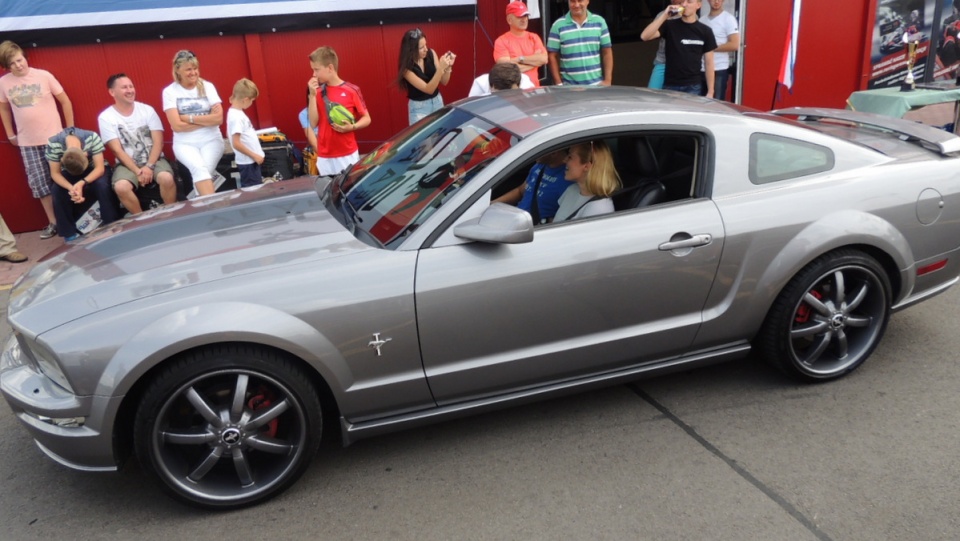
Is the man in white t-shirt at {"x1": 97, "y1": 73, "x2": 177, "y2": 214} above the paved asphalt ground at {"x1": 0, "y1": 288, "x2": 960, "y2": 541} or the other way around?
above

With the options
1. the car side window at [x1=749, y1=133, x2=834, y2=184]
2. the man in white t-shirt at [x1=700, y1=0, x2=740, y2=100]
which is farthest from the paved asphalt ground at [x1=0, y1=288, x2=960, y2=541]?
the man in white t-shirt at [x1=700, y1=0, x2=740, y2=100]

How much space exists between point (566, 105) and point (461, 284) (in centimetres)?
113

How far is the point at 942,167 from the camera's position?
4051mm

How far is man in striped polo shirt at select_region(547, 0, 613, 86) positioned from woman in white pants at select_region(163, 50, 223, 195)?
10.4ft

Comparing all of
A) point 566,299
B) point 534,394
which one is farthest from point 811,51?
point 534,394

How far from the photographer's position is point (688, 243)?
3549 mm

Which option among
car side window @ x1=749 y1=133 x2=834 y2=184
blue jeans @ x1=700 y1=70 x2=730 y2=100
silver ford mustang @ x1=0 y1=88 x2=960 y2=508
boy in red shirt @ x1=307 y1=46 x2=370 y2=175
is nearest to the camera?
silver ford mustang @ x1=0 y1=88 x2=960 y2=508

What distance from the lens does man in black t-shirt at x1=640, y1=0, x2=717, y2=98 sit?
7340 millimetres

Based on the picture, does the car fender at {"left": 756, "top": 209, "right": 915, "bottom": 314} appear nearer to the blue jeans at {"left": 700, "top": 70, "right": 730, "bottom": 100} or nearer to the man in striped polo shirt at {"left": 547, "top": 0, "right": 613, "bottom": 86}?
the man in striped polo shirt at {"left": 547, "top": 0, "right": 613, "bottom": 86}

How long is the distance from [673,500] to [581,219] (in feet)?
4.11

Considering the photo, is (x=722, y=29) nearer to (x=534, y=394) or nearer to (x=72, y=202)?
(x=534, y=394)

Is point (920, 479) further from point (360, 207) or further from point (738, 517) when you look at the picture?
point (360, 207)

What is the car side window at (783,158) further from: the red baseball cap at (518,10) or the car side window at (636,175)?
the red baseball cap at (518,10)

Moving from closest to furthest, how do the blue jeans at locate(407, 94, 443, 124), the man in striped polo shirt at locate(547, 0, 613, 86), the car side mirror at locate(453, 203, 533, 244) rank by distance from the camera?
the car side mirror at locate(453, 203, 533, 244) < the man in striped polo shirt at locate(547, 0, 613, 86) < the blue jeans at locate(407, 94, 443, 124)
